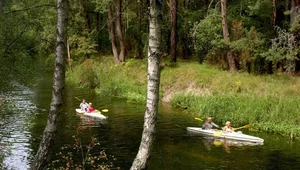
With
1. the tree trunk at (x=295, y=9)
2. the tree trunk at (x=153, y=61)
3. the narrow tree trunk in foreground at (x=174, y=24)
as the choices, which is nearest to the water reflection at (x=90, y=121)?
the narrow tree trunk in foreground at (x=174, y=24)

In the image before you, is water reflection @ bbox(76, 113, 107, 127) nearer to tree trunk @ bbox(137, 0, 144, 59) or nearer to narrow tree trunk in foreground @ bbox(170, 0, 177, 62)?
narrow tree trunk in foreground @ bbox(170, 0, 177, 62)

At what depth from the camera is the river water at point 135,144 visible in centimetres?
1329

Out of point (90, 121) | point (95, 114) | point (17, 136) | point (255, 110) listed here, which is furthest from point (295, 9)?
point (17, 136)

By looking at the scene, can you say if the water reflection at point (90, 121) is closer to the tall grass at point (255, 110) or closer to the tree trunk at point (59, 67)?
the tall grass at point (255, 110)

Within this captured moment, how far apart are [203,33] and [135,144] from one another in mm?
12712

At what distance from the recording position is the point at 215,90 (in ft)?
76.6

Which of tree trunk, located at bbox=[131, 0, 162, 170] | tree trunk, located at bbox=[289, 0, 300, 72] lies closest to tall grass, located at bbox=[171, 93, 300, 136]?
tree trunk, located at bbox=[289, 0, 300, 72]

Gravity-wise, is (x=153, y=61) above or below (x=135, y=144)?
above

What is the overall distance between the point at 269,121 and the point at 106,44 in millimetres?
28486

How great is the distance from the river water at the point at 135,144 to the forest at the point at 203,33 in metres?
2.89

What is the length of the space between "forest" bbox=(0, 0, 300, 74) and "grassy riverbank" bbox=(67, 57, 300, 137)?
1.51 m

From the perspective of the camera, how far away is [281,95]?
64.7 feet

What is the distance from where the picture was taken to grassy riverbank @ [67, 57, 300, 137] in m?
18.6

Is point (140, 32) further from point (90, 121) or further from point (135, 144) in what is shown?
point (135, 144)
